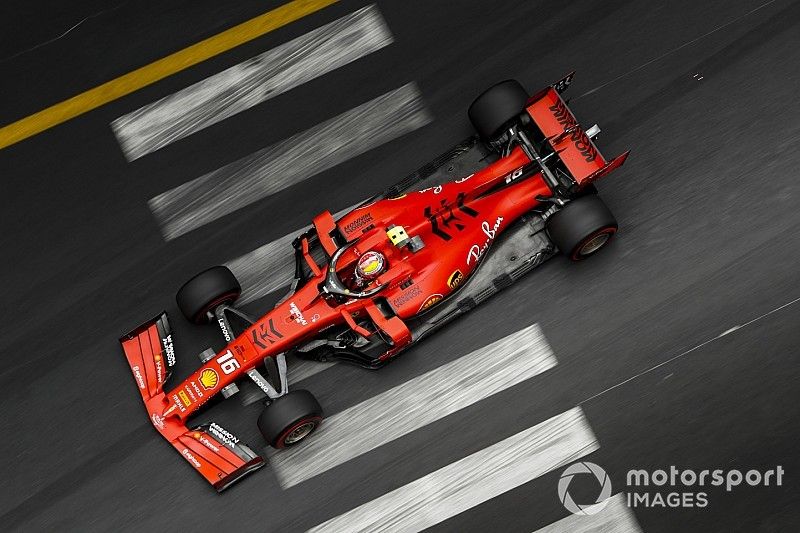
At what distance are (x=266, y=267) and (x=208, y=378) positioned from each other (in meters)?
1.07

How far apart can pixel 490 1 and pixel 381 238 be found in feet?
8.18

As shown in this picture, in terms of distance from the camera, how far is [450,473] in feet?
31.4

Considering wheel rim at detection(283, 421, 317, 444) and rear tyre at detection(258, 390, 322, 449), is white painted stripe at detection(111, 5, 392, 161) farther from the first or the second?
wheel rim at detection(283, 421, 317, 444)

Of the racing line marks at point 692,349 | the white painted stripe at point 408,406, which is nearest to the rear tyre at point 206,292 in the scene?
the white painted stripe at point 408,406

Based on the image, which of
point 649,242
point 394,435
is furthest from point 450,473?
point 649,242

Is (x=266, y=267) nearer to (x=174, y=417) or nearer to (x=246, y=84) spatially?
(x=174, y=417)

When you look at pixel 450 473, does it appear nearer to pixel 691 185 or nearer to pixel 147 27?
pixel 691 185

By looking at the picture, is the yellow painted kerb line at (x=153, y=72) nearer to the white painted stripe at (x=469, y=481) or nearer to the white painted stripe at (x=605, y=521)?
the white painted stripe at (x=469, y=481)

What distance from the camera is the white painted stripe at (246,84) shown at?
33.7 feet

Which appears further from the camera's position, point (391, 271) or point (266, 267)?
point (266, 267)

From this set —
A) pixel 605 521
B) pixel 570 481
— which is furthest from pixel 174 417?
pixel 605 521

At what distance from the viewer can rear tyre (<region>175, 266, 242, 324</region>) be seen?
947cm

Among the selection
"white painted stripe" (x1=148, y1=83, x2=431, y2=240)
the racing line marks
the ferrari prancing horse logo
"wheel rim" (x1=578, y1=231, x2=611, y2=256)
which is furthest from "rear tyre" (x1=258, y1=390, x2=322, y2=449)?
"wheel rim" (x1=578, y1=231, x2=611, y2=256)

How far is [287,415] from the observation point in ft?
30.1
